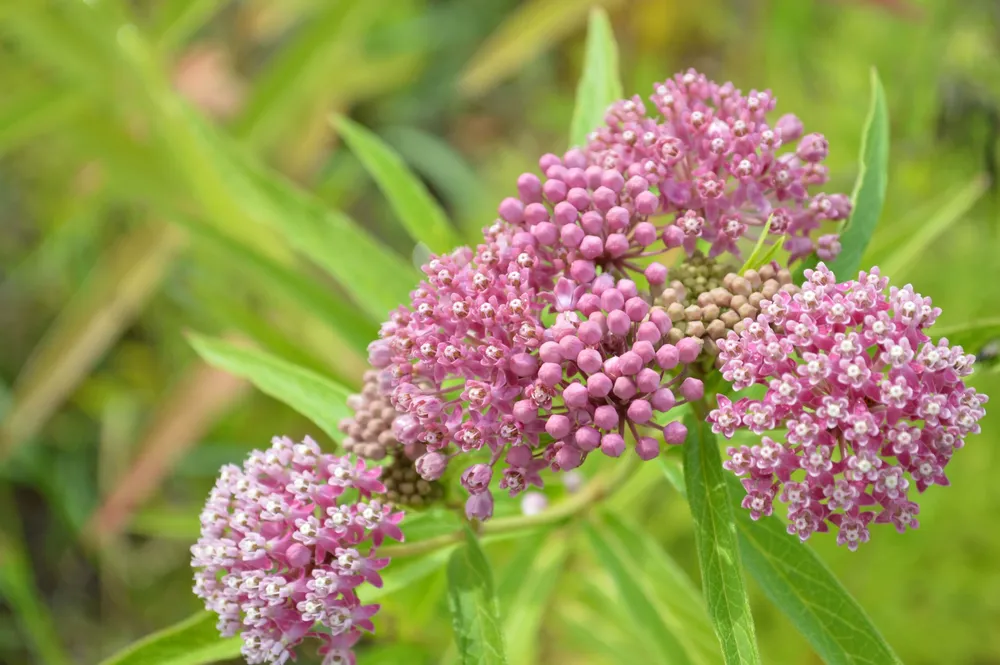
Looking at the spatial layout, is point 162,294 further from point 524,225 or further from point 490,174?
point 524,225

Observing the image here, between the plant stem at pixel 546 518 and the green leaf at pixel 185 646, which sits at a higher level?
the plant stem at pixel 546 518

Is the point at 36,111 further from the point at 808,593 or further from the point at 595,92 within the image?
the point at 808,593

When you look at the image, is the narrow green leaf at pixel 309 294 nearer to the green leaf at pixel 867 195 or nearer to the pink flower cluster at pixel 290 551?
the pink flower cluster at pixel 290 551

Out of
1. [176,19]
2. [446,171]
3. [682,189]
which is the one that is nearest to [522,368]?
[682,189]

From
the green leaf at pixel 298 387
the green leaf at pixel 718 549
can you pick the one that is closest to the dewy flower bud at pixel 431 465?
the green leaf at pixel 298 387

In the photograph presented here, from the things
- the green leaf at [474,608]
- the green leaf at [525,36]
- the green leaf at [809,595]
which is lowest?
the green leaf at [809,595]

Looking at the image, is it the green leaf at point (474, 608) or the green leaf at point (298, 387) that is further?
the green leaf at point (298, 387)
